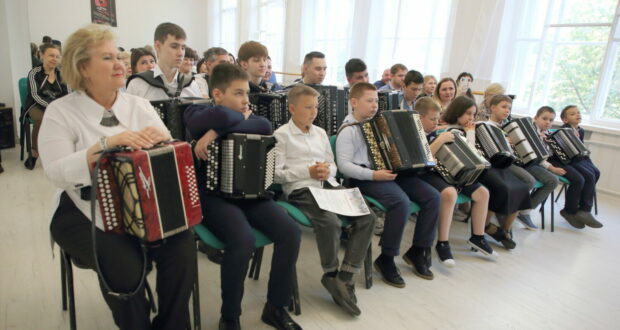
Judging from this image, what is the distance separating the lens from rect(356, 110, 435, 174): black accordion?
7.41 feet

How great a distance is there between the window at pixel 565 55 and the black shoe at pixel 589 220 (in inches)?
66.8

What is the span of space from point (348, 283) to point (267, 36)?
7411 millimetres

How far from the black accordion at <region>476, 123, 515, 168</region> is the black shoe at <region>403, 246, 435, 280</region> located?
3.06 feet

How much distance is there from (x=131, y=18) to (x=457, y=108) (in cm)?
911

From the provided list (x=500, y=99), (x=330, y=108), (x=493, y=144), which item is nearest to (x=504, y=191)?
(x=493, y=144)

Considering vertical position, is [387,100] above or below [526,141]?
above

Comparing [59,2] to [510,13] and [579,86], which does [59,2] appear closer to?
[510,13]

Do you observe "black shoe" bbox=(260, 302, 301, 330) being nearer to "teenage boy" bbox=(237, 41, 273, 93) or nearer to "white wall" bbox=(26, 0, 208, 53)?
"teenage boy" bbox=(237, 41, 273, 93)

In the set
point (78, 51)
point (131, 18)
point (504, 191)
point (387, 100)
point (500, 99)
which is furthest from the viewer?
point (131, 18)

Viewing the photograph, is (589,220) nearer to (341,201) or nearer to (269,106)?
(341,201)

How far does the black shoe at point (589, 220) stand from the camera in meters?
3.47

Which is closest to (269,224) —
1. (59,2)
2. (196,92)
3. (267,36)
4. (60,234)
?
(60,234)

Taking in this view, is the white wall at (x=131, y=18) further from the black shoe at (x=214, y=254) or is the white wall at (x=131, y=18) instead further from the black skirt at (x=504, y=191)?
the black skirt at (x=504, y=191)

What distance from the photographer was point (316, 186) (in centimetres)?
213
